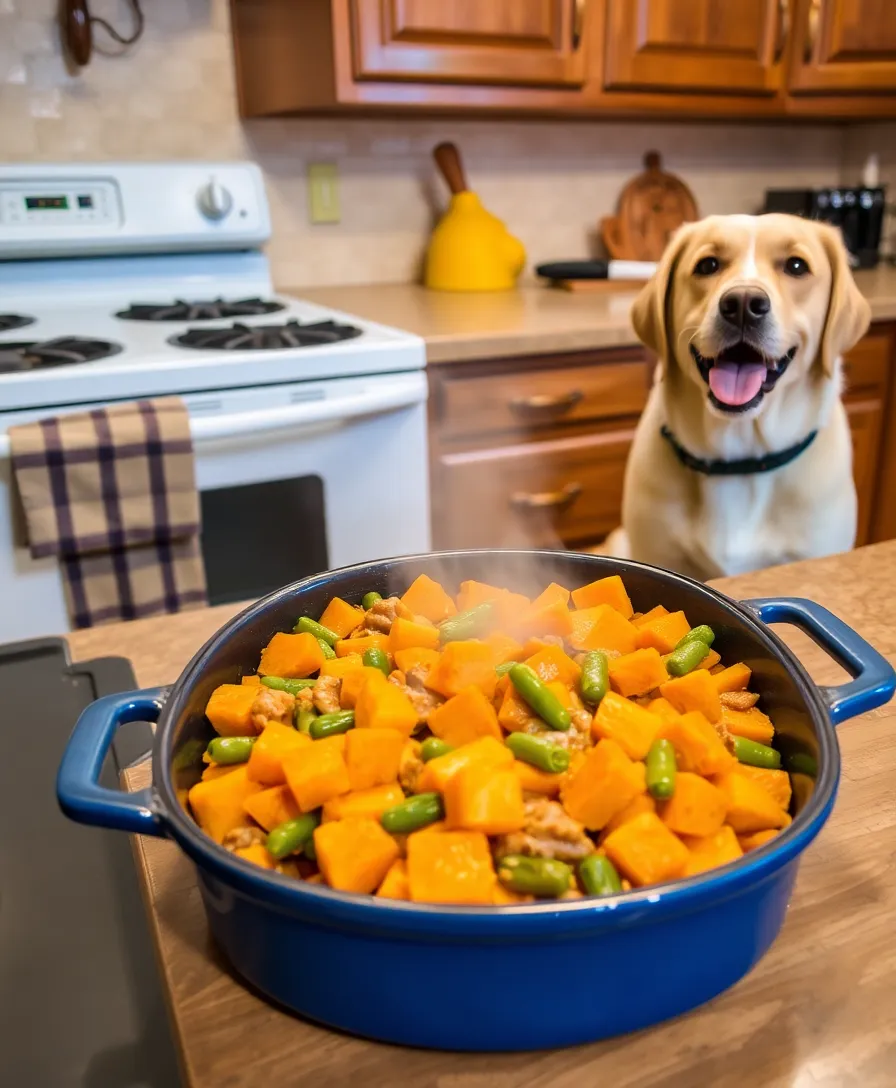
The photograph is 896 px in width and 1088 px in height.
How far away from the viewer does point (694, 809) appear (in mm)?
471

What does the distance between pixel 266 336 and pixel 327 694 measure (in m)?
1.28

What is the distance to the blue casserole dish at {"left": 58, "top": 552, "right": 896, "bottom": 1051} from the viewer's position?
15.2 inches

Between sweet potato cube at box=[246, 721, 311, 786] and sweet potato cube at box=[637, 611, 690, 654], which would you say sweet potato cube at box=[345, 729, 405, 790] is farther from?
sweet potato cube at box=[637, 611, 690, 654]

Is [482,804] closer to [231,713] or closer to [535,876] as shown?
[535,876]

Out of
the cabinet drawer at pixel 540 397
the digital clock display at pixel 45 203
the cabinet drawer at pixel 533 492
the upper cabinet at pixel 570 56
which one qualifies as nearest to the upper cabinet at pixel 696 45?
the upper cabinet at pixel 570 56

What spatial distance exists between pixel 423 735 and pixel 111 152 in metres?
2.26

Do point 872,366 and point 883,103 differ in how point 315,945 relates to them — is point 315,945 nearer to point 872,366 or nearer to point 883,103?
point 872,366

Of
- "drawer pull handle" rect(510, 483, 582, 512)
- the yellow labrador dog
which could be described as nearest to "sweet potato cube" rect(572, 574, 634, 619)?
the yellow labrador dog

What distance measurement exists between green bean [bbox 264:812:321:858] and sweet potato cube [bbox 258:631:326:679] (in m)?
0.16

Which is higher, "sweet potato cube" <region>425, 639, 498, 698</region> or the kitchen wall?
the kitchen wall

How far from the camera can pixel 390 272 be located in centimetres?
273

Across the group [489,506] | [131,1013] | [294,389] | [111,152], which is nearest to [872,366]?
Answer: [489,506]

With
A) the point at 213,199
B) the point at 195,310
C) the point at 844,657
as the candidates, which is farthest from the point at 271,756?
the point at 213,199

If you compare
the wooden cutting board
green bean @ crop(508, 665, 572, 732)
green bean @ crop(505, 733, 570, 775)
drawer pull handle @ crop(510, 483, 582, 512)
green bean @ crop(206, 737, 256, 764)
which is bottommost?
drawer pull handle @ crop(510, 483, 582, 512)
